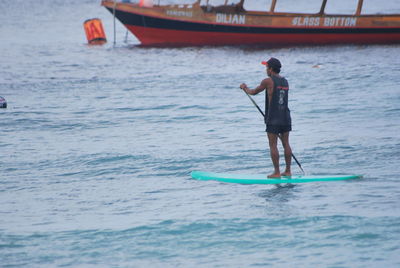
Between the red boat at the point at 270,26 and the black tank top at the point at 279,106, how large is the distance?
26.7 metres

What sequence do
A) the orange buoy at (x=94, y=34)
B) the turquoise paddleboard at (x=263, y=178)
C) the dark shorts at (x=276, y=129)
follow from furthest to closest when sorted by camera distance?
1. the orange buoy at (x=94, y=34)
2. the turquoise paddleboard at (x=263, y=178)
3. the dark shorts at (x=276, y=129)

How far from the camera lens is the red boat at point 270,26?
38312mm

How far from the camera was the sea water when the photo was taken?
9742 millimetres

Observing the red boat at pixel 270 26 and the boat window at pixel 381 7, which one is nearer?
the red boat at pixel 270 26

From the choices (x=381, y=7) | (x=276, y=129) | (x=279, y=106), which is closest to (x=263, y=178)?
(x=276, y=129)

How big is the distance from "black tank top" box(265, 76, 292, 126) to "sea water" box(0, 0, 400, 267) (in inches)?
41.5

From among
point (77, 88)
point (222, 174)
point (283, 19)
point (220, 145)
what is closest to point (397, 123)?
point (220, 145)

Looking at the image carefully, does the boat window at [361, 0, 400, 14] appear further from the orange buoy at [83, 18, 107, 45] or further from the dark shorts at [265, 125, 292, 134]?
the dark shorts at [265, 125, 292, 134]

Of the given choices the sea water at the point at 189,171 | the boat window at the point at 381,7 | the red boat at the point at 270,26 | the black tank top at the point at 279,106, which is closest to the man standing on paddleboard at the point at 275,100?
the black tank top at the point at 279,106

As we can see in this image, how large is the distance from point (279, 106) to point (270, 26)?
27.6 m

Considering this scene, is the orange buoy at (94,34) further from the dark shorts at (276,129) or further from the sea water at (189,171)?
the dark shorts at (276,129)

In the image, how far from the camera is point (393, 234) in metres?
9.84

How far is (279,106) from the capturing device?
1147cm

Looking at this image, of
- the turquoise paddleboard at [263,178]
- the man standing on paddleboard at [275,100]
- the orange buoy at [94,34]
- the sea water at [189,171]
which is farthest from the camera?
the orange buoy at [94,34]
